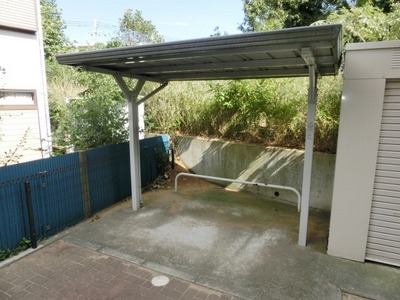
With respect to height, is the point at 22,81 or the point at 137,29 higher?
the point at 137,29

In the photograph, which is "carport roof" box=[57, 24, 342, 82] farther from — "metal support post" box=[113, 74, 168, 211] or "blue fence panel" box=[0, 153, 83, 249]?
"blue fence panel" box=[0, 153, 83, 249]

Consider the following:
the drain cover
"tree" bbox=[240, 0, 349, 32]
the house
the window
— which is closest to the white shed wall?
the drain cover

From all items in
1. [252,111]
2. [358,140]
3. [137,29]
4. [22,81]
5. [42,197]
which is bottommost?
[42,197]

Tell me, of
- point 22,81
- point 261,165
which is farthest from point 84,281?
point 22,81

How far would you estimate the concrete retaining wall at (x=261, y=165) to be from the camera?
17.6 feet

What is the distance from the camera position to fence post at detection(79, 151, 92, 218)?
4.65 m

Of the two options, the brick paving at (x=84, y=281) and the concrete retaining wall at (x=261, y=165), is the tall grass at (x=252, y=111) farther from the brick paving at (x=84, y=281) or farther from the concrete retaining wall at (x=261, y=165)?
the brick paving at (x=84, y=281)

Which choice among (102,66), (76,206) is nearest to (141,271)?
(76,206)

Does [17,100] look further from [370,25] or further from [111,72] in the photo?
[370,25]

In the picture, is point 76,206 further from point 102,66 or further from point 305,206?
point 305,206

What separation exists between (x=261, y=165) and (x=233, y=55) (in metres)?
3.28

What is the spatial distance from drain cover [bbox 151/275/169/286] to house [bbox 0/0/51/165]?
15.5ft

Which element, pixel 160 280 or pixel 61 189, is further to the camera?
pixel 61 189

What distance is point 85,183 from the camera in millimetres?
4750
